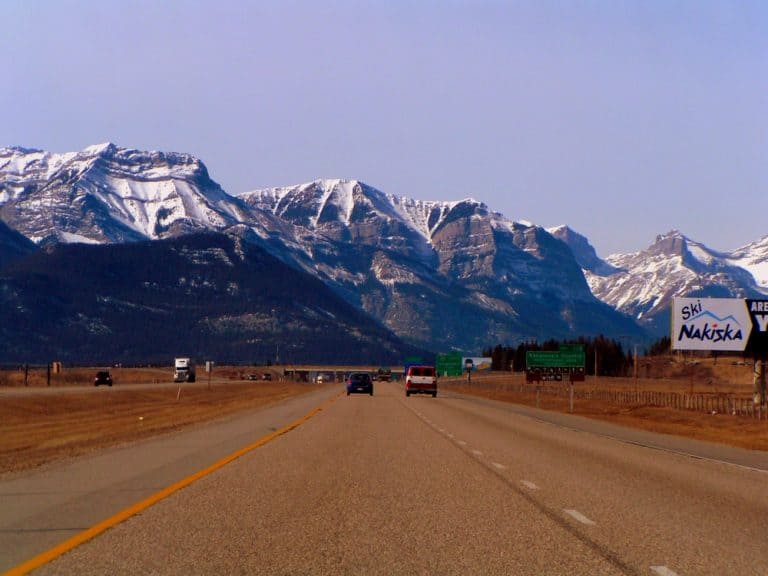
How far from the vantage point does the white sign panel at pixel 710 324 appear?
72562 mm

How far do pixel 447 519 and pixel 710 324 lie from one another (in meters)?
64.8

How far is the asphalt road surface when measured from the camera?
1109 centimetres

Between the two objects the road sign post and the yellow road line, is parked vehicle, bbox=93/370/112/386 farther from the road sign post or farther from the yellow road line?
the yellow road line

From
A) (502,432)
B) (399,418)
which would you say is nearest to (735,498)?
(502,432)

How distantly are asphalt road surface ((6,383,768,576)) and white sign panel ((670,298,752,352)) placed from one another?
4978 cm

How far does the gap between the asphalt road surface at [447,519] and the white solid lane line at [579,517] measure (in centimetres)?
3

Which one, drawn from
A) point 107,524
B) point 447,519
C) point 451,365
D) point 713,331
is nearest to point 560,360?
point 713,331

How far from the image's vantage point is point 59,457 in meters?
25.5

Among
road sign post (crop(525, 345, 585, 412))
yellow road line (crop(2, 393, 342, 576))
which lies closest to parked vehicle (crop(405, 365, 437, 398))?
road sign post (crop(525, 345, 585, 412))

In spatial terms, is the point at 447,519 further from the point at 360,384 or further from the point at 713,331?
the point at 360,384

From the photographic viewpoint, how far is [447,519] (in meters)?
14.1

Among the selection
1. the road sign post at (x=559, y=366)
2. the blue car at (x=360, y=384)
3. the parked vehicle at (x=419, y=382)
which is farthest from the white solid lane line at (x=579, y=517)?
the blue car at (x=360, y=384)

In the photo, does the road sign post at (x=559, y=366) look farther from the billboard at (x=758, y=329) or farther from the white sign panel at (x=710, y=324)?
the billboard at (x=758, y=329)

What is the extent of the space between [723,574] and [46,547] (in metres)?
6.80
